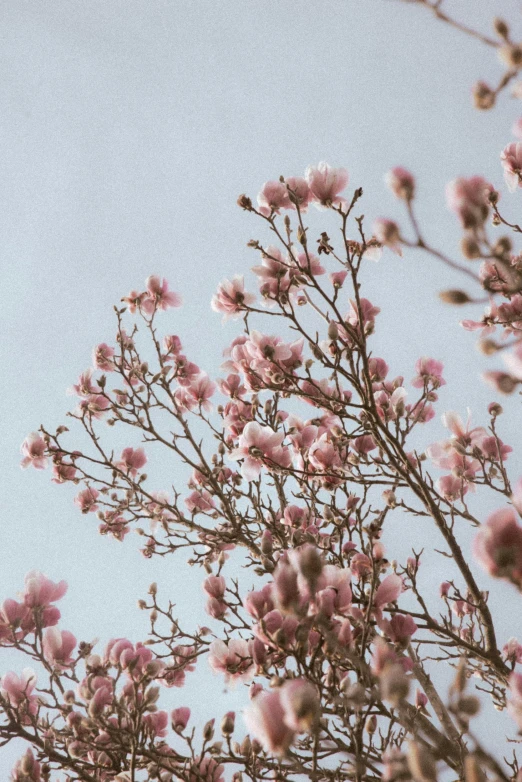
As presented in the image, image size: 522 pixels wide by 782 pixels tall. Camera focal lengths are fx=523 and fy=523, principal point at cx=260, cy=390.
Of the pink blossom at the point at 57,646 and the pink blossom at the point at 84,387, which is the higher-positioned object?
the pink blossom at the point at 84,387

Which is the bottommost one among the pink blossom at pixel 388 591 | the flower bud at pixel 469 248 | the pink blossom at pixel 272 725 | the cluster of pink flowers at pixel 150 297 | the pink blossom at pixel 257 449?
the pink blossom at pixel 272 725

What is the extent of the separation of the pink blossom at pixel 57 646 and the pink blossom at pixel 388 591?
1247mm

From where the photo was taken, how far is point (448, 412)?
264 cm

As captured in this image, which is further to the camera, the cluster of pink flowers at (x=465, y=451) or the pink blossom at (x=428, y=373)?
the pink blossom at (x=428, y=373)

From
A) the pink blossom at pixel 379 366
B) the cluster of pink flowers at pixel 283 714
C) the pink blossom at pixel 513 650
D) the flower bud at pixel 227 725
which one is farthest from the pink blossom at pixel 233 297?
the pink blossom at pixel 513 650

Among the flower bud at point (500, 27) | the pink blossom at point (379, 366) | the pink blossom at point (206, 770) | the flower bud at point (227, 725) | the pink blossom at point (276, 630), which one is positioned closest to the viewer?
the flower bud at point (500, 27)

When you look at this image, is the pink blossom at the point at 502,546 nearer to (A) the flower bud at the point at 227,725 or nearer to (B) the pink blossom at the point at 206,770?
(A) the flower bud at the point at 227,725

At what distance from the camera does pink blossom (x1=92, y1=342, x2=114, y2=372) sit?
3457 mm

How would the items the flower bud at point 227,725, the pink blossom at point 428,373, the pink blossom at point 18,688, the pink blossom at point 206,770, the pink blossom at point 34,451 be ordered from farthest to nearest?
the pink blossom at point 34,451 → the pink blossom at point 428,373 → the pink blossom at point 18,688 → the pink blossom at point 206,770 → the flower bud at point 227,725

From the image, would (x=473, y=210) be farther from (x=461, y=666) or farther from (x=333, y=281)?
(x=333, y=281)

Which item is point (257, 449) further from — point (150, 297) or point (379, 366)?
point (150, 297)

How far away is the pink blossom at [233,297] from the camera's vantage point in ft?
8.82

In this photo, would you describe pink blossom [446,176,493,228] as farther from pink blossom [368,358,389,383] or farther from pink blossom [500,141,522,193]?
pink blossom [500,141,522,193]

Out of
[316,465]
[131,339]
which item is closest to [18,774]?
[316,465]
